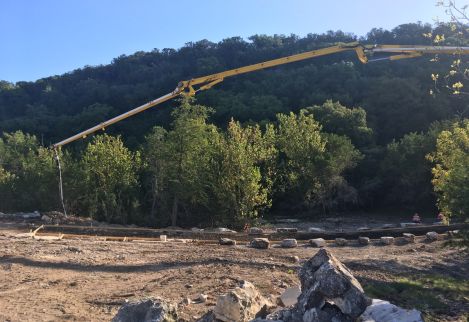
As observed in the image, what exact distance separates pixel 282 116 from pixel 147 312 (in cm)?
3113

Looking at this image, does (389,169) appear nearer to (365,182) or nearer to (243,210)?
(365,182)

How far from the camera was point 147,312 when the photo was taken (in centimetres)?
618

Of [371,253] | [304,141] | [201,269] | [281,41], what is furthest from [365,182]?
[281,41]

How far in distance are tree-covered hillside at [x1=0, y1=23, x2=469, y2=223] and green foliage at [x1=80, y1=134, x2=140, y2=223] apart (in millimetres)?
177

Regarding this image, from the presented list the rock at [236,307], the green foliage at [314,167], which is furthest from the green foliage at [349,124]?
the rock at [236,307]

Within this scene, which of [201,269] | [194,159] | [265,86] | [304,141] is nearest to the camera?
[201,269]

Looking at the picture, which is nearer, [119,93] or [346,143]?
[346,143]

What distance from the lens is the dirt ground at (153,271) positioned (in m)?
8.59

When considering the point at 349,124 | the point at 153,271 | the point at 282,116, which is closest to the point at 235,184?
the point at 153,271

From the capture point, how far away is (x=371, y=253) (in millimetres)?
14219

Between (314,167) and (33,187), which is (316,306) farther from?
(33,187)

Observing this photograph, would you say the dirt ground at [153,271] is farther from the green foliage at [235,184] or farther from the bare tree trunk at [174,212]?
the bare tree trunk at [174,212]

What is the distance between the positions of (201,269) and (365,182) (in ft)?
84.8

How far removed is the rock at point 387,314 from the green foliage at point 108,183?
21638 millimetres
